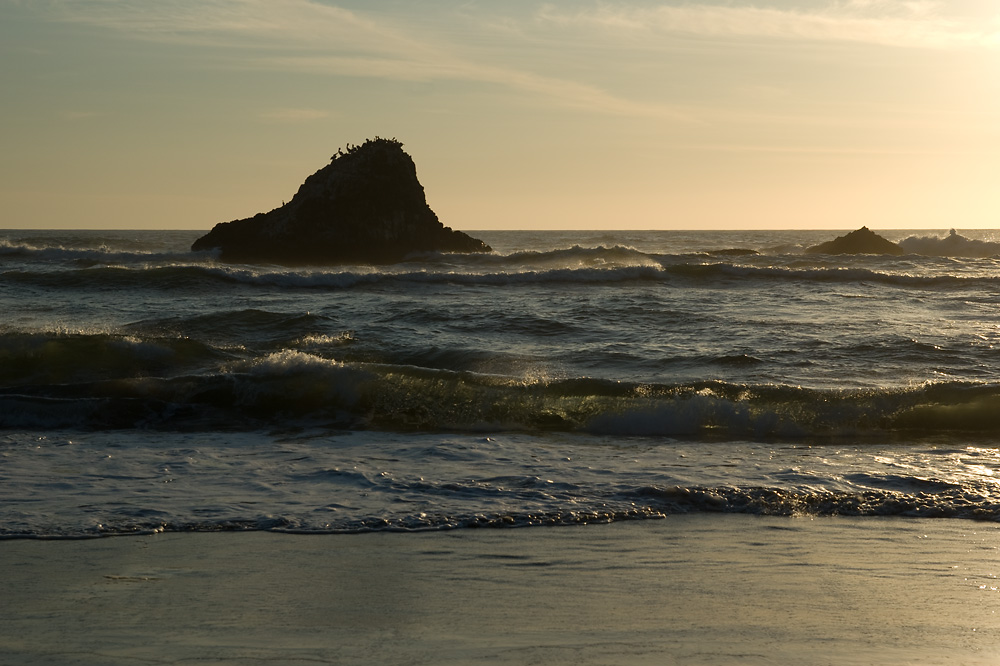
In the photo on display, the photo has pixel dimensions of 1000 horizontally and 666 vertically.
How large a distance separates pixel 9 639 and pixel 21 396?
747 cm

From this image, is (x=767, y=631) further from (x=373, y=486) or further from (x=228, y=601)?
(x=373, y=486)

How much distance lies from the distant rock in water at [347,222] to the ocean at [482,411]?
1465 cm

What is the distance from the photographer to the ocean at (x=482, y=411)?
7.06m

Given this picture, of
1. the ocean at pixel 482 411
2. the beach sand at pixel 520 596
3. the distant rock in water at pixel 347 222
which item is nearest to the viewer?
the beach sand at pixel 520 596

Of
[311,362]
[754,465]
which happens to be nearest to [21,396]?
[311,362]

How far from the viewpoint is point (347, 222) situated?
3684cm

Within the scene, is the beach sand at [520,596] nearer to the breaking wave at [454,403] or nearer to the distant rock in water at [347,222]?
the breaking wave at [454,403]

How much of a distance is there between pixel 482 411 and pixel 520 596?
19.8ft

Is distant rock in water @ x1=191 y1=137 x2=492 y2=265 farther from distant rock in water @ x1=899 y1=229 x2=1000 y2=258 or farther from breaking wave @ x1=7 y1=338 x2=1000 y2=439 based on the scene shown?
distant rock in water @ x1=899 y1=229 x2=1000 y2=258

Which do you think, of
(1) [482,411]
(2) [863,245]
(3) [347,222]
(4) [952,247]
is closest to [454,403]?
(1) [482,411]

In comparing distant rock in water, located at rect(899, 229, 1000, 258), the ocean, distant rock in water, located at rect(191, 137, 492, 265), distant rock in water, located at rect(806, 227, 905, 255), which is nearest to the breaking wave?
the ocean

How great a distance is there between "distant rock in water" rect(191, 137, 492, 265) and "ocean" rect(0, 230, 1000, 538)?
1465 centimetres

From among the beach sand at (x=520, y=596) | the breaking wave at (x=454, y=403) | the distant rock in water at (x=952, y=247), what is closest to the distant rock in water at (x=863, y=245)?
the distant rock in water at (x=952, y=247)

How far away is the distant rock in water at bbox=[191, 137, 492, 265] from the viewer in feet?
120
